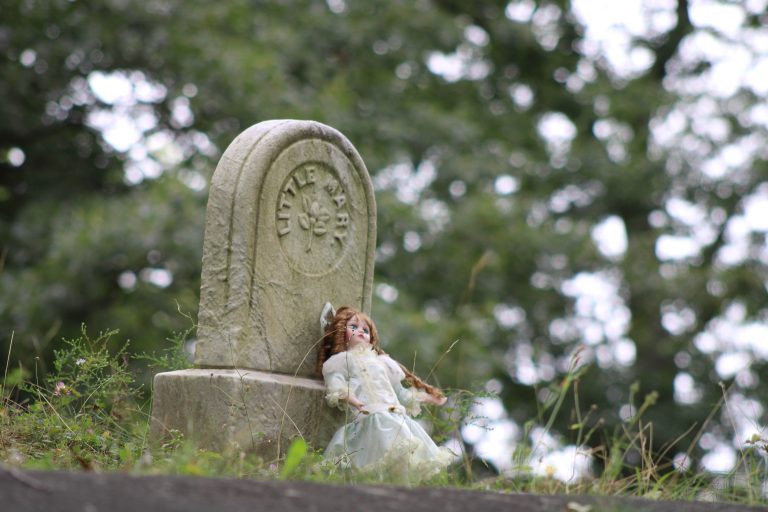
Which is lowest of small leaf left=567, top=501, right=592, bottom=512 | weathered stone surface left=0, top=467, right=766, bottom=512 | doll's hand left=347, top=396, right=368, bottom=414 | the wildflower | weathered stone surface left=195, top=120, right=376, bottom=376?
doll's hand left=347, top=396, right=368, bottom=414

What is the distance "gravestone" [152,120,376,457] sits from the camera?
14.7ft

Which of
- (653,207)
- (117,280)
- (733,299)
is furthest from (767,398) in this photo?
(117,280)

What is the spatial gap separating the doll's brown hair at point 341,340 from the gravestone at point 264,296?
0.22ft

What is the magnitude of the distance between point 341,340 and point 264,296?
0.43 metres

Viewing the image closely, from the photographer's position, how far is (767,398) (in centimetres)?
1334

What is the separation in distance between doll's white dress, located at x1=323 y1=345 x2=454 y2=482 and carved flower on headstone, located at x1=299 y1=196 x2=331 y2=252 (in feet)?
1.98

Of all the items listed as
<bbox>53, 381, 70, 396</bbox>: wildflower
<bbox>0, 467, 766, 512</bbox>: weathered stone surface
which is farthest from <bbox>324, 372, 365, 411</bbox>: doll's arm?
<bbox>0, 467, 766, 512</bbox>: weathered stone surface

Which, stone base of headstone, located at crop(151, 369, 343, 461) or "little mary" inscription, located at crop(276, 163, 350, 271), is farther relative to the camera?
"little mary" inscription, located at crop(276, 163, 350, 271)

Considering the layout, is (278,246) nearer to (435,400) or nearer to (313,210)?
(313,210)

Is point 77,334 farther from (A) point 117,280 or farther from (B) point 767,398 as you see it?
(B) point 767,398

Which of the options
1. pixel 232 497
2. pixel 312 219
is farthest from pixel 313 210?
pixel 232 497

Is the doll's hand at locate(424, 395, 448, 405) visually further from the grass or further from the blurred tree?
the blurred tree

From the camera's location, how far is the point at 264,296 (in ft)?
15.5

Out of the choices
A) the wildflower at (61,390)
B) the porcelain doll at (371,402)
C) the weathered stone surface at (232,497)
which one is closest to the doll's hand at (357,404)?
the porcelain doll at (371,402)
